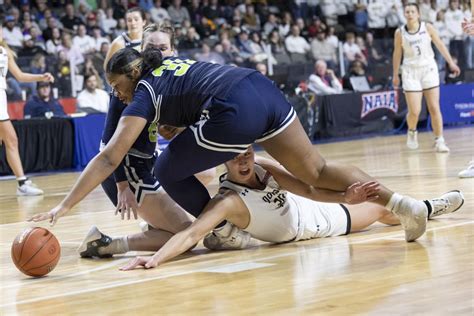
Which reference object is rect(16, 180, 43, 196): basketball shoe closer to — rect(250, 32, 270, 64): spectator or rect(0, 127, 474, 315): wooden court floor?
rect(0, 127, 474, 315): wooden court floor

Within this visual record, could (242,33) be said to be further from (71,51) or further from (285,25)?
(71,51)

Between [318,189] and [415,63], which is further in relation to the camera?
[415,63]

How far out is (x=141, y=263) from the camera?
218 inches

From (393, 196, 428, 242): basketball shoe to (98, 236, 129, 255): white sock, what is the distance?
1693 millimetres

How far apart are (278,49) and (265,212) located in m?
13.8

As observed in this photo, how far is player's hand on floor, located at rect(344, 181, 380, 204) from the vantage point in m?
5.51

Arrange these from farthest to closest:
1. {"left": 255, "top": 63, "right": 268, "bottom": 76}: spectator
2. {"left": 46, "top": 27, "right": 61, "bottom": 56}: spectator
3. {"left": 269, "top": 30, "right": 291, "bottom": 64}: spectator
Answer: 1. {"left": 269, "top": 30, "right": 291, "bottom": 64}: spectator
2. {"left": 255, "top": 63, "right": 268, "bottom": 76}: spectator
3. {"left": 46, "top": 27, "right": 61, "bottom": 56}: spectator

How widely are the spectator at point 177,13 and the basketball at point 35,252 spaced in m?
15.9

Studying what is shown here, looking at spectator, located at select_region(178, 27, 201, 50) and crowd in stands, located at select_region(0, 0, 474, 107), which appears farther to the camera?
spectator, located at select_region(178, 27, 201, 50)

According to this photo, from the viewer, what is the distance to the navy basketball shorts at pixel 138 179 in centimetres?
607

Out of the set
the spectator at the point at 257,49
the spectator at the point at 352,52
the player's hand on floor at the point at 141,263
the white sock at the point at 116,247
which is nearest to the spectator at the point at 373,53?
the spectator at the point at 352,52

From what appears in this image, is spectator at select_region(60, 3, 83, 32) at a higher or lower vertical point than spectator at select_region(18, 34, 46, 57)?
higher

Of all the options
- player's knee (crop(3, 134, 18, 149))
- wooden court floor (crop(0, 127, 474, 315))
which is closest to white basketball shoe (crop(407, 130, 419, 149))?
player's knee (crop(3, 134, 18, 149))

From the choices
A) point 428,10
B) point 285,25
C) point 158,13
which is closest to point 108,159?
point 158,13
